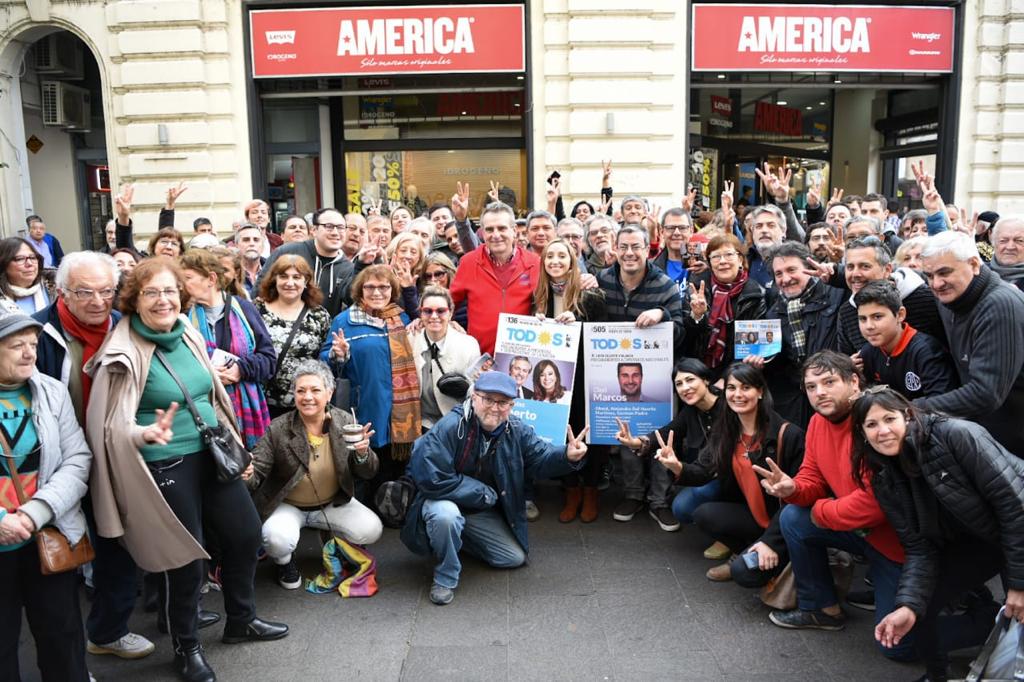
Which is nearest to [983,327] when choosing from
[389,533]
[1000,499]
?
[1000,499]

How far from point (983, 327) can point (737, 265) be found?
1.85 m

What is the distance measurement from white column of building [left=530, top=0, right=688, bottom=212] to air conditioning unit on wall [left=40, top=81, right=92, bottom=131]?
28.5 ft

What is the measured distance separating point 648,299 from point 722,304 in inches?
20.7

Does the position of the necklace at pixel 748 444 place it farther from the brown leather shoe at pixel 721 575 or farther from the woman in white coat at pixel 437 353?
the woman in white coat at pixel 437 353

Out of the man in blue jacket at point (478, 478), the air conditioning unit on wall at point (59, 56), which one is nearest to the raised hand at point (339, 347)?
the man in blue jacket at point (478, 478)

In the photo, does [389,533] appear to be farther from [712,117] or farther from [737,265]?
[712,117]

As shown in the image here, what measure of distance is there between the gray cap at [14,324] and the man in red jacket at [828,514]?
11.7ft

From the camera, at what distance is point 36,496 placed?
324cm

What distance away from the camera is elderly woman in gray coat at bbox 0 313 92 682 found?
323cm

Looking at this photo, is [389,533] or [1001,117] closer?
[389,533]

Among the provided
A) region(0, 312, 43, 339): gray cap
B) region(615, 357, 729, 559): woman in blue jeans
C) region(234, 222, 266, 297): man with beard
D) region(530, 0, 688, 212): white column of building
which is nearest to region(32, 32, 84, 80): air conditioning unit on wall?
region(530, 0, 688, 212): white column of building

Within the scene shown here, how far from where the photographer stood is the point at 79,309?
3.70 m

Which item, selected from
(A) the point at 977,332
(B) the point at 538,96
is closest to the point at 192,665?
(A) the point at 977,332

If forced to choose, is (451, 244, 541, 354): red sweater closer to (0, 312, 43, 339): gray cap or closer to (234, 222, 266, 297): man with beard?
(234, 222, 266, 297): man with beard
